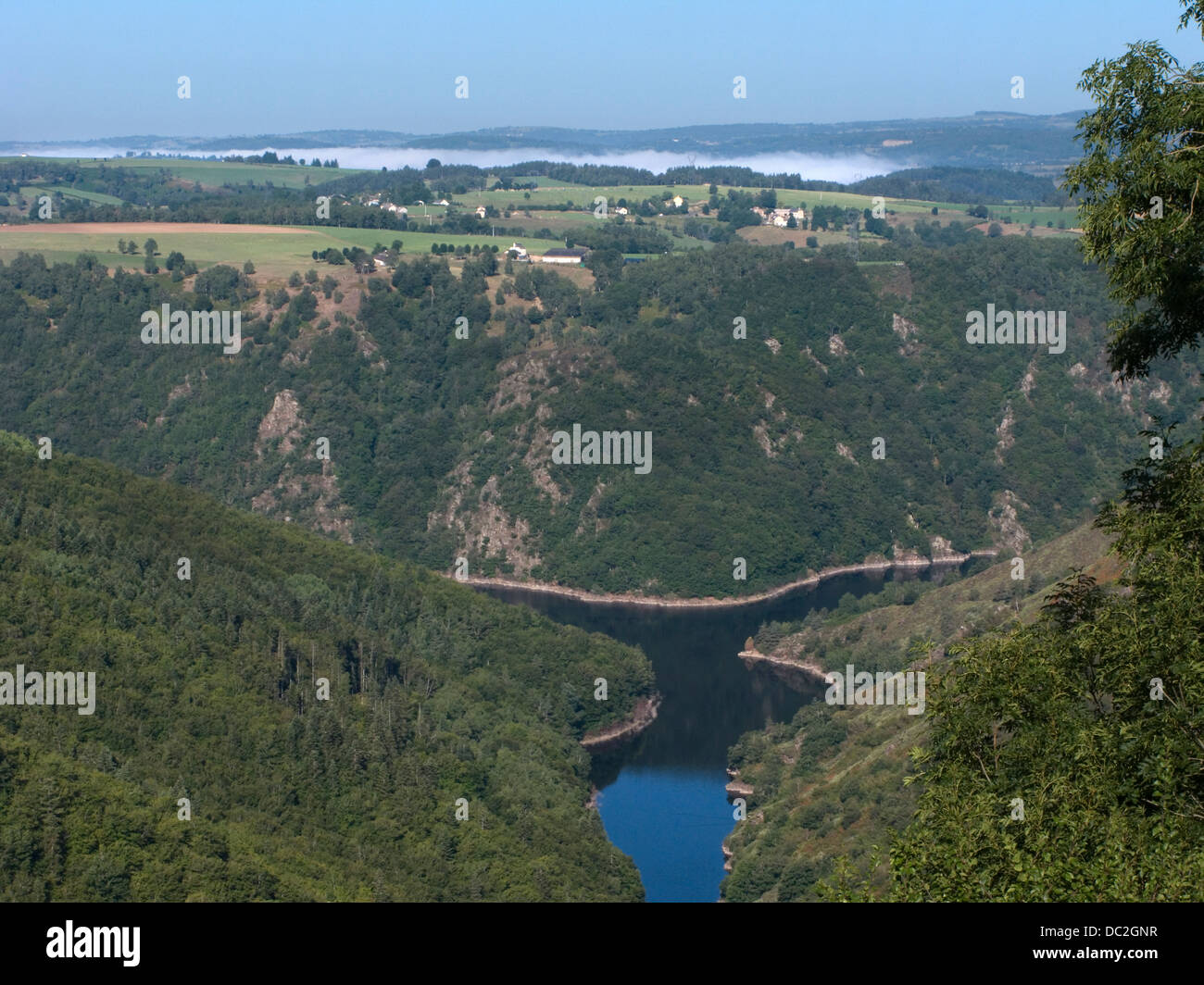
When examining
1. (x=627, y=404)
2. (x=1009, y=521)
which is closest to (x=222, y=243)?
(x=627, y=404)

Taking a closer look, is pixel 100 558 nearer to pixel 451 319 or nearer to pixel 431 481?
pixel 431 481

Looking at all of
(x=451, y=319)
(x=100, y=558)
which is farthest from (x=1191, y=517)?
(x=451, y=319)

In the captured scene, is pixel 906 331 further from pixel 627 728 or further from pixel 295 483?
pixel 627 728

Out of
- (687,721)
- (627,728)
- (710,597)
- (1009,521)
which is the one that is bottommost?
(687,721)

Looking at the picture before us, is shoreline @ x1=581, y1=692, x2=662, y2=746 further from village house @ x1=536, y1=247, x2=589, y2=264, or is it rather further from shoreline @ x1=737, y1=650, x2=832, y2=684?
village house @ x1=536, y1=247, x2=589, y2=264

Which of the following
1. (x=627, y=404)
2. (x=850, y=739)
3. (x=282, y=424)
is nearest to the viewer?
(x=850, y=739)

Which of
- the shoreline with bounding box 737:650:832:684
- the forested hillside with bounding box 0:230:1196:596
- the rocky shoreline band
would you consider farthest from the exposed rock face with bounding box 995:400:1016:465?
the rocky shoreline band
